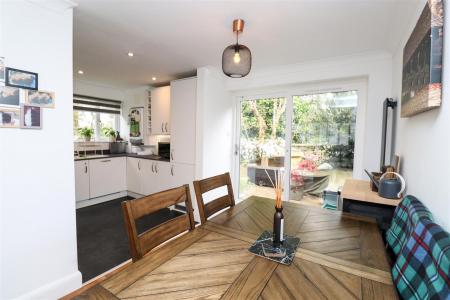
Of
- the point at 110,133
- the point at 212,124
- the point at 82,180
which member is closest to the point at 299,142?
the point at 212,124

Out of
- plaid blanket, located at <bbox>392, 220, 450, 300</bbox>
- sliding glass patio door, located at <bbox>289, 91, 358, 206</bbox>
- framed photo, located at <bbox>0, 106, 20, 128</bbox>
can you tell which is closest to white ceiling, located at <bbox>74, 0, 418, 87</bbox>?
sliding glass patio door, located at <bbox>289, 91, 358, 206</bbox>

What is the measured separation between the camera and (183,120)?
339 centimetres

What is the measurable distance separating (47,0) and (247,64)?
1486 millimetres

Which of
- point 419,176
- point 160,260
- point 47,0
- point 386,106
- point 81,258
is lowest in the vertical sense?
point 81,258

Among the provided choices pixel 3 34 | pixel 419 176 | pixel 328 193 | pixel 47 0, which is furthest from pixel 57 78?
pixel 328 193

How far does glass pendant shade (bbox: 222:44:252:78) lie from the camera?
1521 mm

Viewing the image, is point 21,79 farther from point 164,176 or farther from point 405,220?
point 405,220

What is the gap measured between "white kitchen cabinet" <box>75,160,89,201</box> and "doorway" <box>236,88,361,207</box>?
257 centimetres

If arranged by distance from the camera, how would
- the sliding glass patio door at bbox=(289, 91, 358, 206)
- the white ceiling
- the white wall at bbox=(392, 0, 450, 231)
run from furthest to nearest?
the sliding glass patio door at bbox=(289, 91, 358, 206)
the white ceiling
the white wall at bbox=(392, 0, 450, 231)

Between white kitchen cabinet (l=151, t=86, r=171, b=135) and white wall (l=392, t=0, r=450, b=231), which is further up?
white kitchen cabinet (l=151, t=86, r=171, b=135)

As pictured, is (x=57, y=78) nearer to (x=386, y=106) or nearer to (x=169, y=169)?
(x=169, y=169)

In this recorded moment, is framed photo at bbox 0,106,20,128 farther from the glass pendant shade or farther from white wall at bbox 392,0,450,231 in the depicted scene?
white wall at bbox 392,0,450,231

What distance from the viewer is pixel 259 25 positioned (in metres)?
1.93

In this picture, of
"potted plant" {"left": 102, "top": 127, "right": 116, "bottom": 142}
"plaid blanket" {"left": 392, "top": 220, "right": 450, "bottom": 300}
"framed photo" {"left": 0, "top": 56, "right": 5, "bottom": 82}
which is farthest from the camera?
"potted plant" {"left": 102, "top": 127, "right": 116, "bottom": 142}
